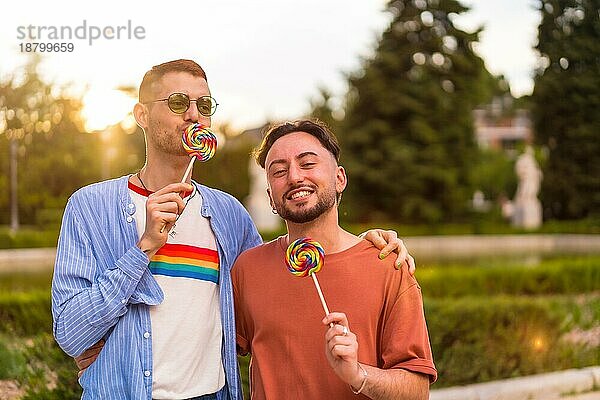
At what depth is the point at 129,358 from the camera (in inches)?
90.2

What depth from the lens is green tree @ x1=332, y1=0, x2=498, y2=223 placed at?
29266 millimetres

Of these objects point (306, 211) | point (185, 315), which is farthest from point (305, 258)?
point (185, 315)

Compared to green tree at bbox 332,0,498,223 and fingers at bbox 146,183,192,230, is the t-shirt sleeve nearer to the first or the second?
fingers at bbox 146,183,192,230

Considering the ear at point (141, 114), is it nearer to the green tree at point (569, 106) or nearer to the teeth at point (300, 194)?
the teeth at point (300, 194)

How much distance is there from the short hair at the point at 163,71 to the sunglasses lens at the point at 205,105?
0.07 m

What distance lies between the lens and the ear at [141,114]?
8.09 feet

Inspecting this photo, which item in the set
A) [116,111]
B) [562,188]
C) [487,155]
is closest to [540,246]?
[562,188]

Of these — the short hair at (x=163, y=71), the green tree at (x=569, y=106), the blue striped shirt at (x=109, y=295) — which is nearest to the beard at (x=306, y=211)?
the blue striped shirt at (x=109, y=295)

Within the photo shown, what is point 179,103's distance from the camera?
2.41 meters

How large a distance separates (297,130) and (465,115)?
28514 mm

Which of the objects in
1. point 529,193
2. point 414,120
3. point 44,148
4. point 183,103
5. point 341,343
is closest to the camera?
point 341,343

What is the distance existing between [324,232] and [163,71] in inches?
25.3

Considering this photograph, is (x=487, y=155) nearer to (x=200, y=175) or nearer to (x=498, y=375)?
(x=200, y=175)

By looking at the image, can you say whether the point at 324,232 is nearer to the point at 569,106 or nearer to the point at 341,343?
the point at 341,343
